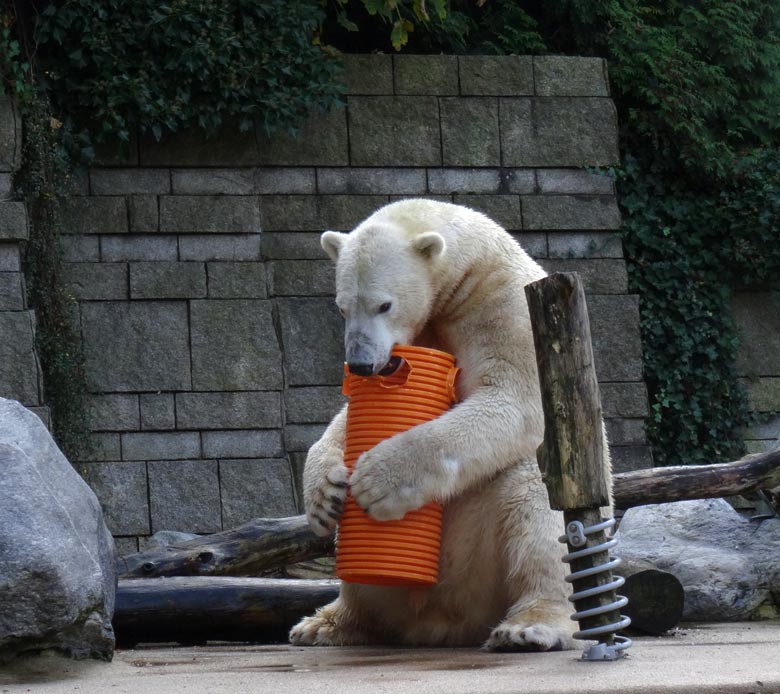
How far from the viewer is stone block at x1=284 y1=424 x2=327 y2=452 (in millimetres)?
6922

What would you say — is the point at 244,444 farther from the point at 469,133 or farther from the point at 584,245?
the point at 584,245

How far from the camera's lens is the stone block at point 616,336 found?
24.2 feet

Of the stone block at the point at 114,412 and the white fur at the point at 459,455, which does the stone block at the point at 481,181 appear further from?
the white fur at the point at 459,455

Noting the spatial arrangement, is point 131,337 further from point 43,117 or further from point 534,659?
point 534,659

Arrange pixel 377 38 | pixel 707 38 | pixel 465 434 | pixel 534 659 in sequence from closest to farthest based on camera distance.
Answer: pixel 534 659, pixel 465 434, pixel 377 38, pixel 707 38

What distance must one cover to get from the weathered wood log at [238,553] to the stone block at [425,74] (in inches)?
123

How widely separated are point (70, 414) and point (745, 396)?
3.96 m

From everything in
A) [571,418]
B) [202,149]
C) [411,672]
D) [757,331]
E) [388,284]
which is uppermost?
[202,149]

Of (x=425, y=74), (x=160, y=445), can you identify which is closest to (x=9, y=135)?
(x=160, y=445)

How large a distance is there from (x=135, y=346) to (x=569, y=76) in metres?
2.96

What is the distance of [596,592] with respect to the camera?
3256 millimetres

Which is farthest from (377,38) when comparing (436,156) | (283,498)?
(283,498)

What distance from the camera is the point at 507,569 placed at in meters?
3.80

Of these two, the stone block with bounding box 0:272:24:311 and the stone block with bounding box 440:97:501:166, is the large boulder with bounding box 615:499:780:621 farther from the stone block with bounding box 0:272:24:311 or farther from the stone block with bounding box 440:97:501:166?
the stone block with bounding box 0:272:24:311
